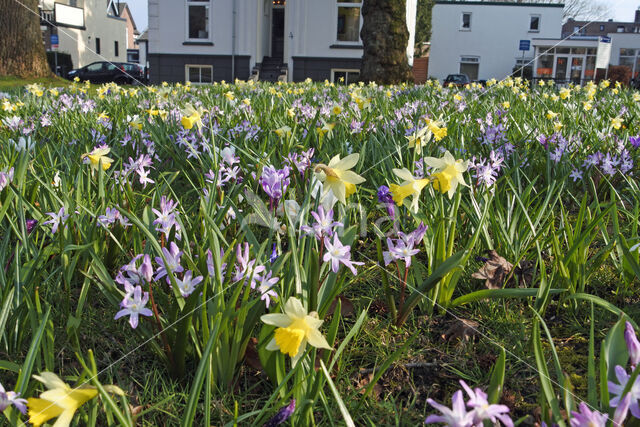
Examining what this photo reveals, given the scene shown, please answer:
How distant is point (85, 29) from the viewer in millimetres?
35312

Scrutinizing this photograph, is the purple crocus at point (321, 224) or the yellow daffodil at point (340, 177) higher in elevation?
the yellow daffodil at point (340, 177)

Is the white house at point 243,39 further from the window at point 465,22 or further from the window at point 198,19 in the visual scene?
the window at point 465,22

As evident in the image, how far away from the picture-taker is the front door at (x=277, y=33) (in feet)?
73.7

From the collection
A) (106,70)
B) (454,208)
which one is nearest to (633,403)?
(454,208)

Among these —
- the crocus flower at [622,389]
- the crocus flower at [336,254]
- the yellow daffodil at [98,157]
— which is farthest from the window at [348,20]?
the crocus flower at [622,389]

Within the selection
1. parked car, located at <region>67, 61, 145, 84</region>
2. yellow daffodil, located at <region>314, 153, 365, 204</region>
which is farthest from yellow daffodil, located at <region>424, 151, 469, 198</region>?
parked car, located at <region>67, 61, 145, 84</region>

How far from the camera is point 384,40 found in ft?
38.4

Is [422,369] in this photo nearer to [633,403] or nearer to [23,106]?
[633,403]

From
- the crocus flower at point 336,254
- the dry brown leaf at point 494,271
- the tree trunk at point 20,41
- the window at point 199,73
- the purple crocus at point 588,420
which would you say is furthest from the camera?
the window at point 199,73

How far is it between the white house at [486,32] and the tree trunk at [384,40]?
23735mm

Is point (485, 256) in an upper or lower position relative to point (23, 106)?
lower

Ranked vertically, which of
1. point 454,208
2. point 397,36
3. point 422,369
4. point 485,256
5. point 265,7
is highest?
point 265,7

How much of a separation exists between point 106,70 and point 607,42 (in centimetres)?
3419

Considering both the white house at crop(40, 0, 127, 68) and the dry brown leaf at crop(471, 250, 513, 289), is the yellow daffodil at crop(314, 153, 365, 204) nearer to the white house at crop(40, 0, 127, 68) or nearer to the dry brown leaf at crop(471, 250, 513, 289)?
the dry brown leaf at crop(471, 250, 513, 289)
